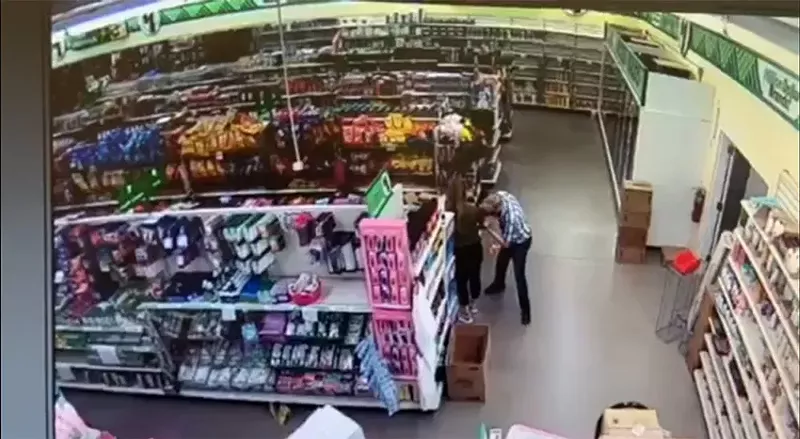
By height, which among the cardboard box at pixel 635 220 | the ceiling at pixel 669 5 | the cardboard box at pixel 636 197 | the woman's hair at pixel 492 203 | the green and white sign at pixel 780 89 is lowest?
the woman's hair at pixel 492 203

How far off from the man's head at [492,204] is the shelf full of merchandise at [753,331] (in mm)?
1075

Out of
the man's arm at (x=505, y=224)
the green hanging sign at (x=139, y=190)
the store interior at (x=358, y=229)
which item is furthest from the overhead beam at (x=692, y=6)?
the green hanging sign at (x=139, y=190)

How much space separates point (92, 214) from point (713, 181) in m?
2.84

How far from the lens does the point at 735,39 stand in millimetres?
2678

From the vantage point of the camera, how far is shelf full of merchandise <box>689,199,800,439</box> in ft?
8.78

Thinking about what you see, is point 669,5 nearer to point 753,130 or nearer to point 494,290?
point 753,130

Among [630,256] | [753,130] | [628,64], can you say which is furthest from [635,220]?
[753,130]

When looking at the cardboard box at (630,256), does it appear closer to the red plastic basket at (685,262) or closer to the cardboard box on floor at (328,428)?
the red plastic basket at (685,262)

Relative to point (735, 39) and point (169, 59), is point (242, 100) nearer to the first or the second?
point (169, 59)

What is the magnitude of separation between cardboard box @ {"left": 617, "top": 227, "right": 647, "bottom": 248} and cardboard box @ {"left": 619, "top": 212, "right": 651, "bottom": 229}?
24 mm

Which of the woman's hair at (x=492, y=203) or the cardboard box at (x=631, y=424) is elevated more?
the woman's hair at (x=492, y=203)

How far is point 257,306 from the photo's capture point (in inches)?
183

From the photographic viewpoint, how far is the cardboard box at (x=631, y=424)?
3.19m

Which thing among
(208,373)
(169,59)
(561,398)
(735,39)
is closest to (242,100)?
(169,59)
